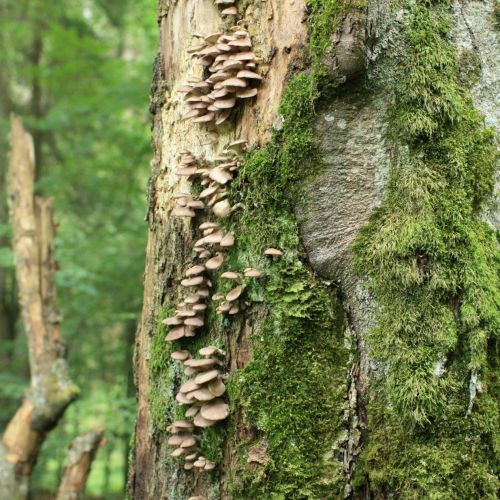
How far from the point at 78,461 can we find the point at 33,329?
1539 mm

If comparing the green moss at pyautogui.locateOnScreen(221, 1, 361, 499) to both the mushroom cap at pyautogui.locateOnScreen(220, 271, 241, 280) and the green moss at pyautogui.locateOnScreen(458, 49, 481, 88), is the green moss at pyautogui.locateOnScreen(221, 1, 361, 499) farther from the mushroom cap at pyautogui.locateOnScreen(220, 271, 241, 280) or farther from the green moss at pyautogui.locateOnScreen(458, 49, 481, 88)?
the green moss at pyautogui.locateOnScreen(458, 49, 481, 88)

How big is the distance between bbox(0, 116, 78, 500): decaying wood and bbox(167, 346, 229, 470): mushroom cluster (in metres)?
3.63

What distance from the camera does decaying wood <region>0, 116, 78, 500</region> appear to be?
18.7 ft

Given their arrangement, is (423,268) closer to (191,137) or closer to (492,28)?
(492,28)

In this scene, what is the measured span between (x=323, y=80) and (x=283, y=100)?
21 centimetres

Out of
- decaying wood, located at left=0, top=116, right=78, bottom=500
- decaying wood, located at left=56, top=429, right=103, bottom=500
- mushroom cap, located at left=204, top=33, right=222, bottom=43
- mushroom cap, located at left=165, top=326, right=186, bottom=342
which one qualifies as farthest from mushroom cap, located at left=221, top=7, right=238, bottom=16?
decaying wood, located at left=56, top=429, right=103, bottom=500

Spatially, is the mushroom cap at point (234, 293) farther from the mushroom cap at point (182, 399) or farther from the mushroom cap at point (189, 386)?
the mushroom cap at point (182, 399)

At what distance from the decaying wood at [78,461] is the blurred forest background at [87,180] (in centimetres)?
Answer: 195

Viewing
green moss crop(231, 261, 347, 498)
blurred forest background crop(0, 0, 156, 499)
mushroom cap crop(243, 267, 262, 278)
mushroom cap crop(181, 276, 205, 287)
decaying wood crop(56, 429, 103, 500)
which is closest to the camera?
green moss crop(231, 261, 347, 498)

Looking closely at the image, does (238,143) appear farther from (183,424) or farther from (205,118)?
(183,424)

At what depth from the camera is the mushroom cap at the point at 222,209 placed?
2.43 meters

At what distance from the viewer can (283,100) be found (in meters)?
2.35

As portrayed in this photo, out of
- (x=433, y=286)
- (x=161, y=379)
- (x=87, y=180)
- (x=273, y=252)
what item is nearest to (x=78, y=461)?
(x=161, y=379)

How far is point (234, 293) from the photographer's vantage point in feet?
7.55
